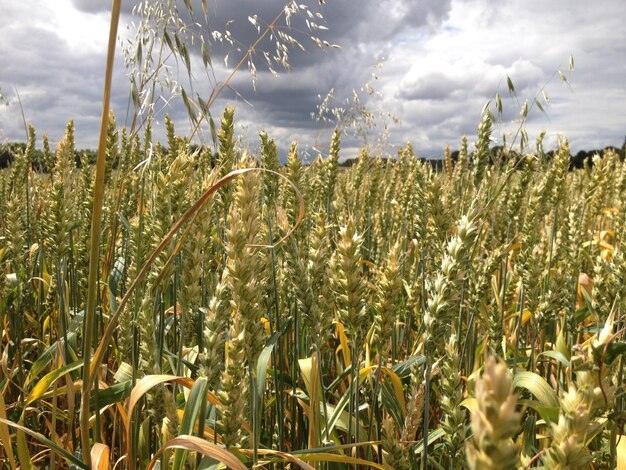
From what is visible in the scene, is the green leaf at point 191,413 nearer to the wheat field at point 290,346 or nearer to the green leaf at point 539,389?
the wheat field at point 290,346

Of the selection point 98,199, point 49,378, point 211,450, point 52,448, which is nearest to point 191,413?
point 211,450

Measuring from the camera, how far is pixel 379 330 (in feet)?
4.60

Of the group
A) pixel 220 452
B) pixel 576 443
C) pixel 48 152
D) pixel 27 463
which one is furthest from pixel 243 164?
pixel 48 152

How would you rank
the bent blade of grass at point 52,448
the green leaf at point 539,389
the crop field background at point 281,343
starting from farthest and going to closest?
the green leaf at point 539,389 < the bent blade of grass at point 52,448 < the crop field background at point 281,343

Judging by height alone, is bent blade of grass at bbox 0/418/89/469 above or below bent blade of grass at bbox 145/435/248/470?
below

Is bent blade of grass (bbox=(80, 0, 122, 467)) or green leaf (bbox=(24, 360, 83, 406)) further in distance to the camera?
green leaf (bbox=(24, 360, 83, 406))

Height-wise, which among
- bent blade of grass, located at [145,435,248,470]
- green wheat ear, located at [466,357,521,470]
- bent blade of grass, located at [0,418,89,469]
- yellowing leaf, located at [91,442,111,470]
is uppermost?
green wheat ear, located at [466,357,521,470]

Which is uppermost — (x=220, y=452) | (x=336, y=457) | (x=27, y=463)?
(x=220, y=452)

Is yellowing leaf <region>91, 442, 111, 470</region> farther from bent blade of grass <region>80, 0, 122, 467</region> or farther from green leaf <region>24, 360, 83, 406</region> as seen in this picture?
green leaf <region>24, 360, 83, 406</region>

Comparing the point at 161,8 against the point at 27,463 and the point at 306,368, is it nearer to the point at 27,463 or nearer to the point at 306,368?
the point at 306,368

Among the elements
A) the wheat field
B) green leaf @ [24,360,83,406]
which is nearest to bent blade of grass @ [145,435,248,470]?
the wheat field

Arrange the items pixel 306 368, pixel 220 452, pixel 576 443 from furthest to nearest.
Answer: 1. pixel 306 368
2. pixel 220 452
3. pixel 576 443

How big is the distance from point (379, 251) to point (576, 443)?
104 inches

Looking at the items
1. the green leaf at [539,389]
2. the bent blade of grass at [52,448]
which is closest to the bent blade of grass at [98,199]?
the bent blade of grass at [52,448]
